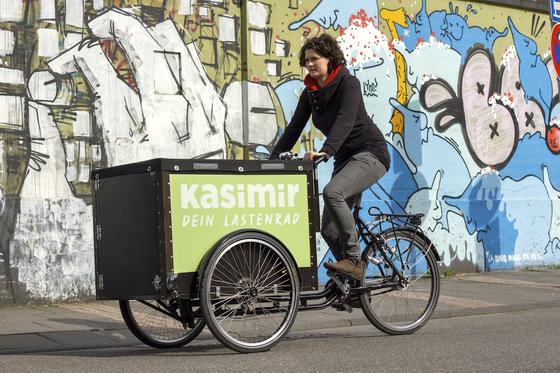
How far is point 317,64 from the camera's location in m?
6.92

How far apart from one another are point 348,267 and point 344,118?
3.70 feet

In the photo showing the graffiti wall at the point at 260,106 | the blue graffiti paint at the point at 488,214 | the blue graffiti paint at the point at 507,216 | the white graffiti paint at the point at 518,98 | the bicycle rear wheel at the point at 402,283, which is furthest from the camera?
the white graffiti paint at the point at 518,98

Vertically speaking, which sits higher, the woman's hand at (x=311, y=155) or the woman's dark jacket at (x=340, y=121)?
the woman's dark jacket at (x=340, y=121)

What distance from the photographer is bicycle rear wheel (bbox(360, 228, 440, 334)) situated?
7062 mm

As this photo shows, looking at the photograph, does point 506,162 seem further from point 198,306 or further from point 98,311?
point 198,306

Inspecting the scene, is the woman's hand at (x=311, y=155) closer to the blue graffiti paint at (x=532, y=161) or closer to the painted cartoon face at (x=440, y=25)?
the painted cartoon face at (x=440, y=25)

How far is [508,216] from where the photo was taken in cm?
1414

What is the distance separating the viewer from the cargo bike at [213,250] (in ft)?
19.7

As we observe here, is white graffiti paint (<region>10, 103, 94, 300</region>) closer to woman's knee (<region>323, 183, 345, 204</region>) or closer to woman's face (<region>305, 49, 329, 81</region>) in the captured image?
woman's face (<region>305, 49, 329, 81</region>)

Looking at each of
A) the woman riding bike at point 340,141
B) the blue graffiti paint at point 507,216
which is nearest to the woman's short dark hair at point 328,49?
the woman riding bike at point 340,141

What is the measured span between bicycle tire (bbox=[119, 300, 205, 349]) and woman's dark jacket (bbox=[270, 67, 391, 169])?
150 centimetres

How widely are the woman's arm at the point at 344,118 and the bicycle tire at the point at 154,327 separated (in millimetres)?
1619

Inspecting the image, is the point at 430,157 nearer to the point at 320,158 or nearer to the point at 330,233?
the point at 330,233

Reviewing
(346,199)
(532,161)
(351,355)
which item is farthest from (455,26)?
(351,355)
